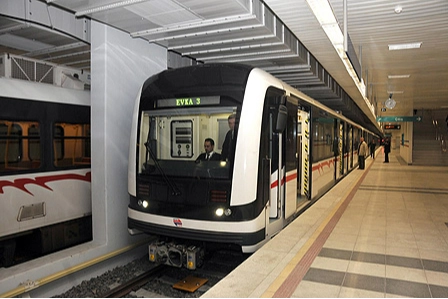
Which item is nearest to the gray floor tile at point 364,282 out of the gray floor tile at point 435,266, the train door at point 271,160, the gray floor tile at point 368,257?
the gray floor tile at point 368,257

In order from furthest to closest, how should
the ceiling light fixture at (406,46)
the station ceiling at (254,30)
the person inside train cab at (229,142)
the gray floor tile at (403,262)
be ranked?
the ceiling light fixture at (406,46) → the station ceiling at (254,30) → the person inside train cab at (229,142) → the gray floor tile at (403,262)

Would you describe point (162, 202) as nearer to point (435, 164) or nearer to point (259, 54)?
point (259, 54)

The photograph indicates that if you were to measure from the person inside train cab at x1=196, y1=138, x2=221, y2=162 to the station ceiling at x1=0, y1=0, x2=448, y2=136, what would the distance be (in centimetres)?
203

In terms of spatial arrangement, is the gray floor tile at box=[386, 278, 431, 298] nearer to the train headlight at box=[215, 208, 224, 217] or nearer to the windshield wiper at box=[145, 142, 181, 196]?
the train headlight at box=[215, 208, 224, 217]

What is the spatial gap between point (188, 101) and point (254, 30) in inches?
85.0

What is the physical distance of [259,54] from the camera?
323 inches

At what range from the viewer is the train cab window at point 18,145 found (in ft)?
18.4

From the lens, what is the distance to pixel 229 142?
4.82 meters

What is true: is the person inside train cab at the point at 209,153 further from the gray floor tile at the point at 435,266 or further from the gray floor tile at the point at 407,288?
the gray floor tile at the point at 435,266

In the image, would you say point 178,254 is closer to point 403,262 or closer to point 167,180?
point 167,180

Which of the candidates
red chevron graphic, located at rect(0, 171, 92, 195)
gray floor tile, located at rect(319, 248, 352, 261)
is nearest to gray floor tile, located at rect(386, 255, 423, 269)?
gray floor tile, located at rect(319, 248, 352, 261)

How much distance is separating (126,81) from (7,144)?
2188 mm

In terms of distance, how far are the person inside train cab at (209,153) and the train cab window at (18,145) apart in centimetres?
305

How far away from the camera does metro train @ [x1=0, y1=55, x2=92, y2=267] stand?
5.63 m
